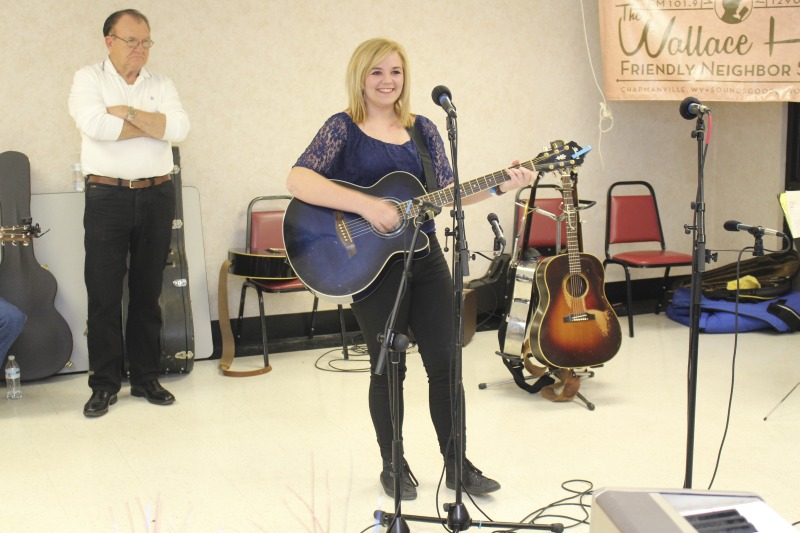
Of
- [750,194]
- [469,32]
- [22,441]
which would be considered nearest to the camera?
[22,441]

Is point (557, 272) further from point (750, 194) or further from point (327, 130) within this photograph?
point (750, 194)

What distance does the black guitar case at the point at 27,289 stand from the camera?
4.23 m

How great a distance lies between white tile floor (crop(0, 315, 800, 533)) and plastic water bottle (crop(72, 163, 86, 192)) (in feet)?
3.26

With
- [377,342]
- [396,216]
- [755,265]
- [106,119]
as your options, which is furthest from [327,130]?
[755,265]

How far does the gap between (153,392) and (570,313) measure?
6.38 feet

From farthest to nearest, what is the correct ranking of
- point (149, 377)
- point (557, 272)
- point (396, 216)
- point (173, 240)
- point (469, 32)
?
1. point (469, 32)
2. point (173, 240)
3. point (149, 377)
4. point (557, 272)
5. point (396, 216)

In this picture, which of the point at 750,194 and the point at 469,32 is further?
the point at 750,194

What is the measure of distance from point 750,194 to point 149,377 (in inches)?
167

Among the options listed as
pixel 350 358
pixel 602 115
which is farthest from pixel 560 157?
pixel 602 115

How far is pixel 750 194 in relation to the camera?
238 inches

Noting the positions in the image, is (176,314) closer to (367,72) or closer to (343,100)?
(343,100)

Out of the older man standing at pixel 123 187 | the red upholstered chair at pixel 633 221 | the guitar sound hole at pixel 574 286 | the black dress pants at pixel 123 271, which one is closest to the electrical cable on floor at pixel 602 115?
the red upholstered chair at pixel 633 221

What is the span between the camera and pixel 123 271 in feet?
13.0

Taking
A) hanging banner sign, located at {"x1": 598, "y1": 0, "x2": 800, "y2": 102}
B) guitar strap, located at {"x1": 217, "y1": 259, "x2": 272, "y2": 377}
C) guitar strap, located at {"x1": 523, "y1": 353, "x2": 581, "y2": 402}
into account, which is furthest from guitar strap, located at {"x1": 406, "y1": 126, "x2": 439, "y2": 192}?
hanging banner sign, located at {"x1": 598, "y1": 0, "x2": 800, "y2": 102}
